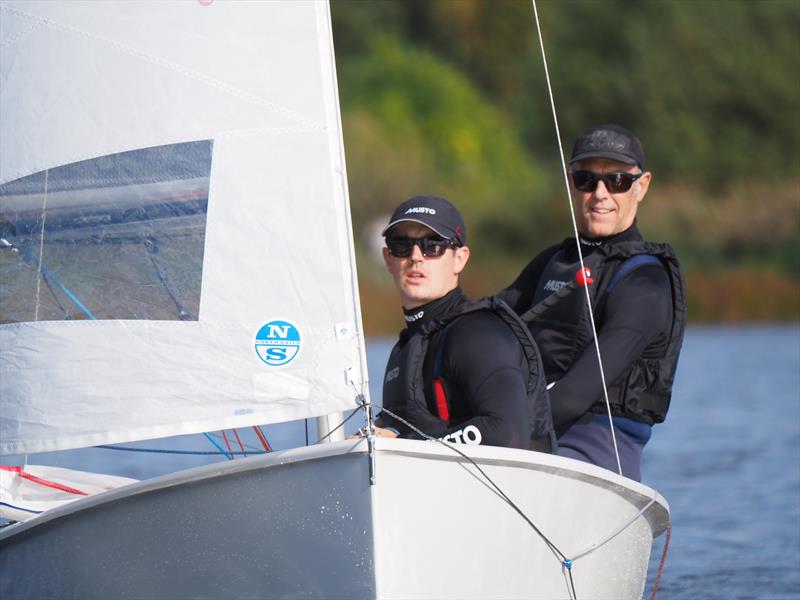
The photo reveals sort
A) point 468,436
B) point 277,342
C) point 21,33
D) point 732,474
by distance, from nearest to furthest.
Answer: point 468,436, point 277,342, point 21,33, point 732,474

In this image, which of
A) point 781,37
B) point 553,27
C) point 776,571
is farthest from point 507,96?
point 776,571

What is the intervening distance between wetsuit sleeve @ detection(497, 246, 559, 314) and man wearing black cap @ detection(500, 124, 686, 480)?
16 centimetres

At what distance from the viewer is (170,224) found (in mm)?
3869

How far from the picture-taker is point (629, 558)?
13.6ft

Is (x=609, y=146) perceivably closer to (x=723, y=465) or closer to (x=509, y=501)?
(x=509, y=501)

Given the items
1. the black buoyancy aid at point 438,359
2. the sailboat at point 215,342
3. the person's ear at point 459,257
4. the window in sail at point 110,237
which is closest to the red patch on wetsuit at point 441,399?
the black buoyancy aid at point 438,359

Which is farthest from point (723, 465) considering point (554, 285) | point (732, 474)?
point (554, 285)

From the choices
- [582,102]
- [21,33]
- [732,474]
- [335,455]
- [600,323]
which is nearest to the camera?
[335,455]

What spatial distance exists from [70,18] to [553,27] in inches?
1241

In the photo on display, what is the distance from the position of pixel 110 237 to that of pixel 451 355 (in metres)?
0.98

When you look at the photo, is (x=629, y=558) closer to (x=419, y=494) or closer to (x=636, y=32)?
(x=419, y=494)

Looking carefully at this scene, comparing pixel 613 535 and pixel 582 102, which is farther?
pixel 582 102

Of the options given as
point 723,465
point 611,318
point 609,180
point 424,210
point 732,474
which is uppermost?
point 609,180

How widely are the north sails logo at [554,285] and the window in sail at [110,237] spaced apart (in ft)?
4.32
